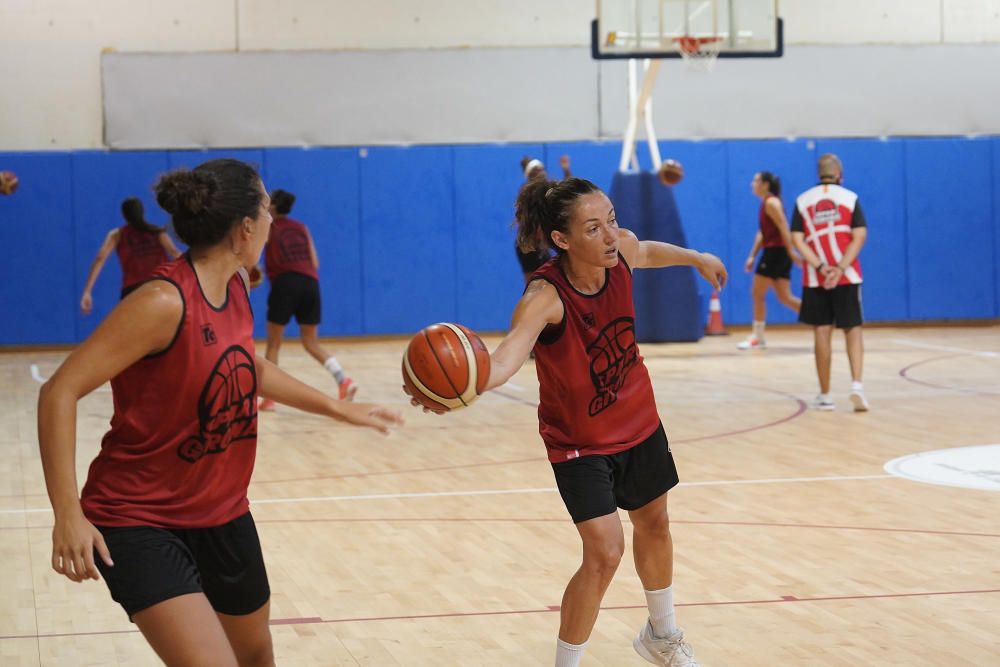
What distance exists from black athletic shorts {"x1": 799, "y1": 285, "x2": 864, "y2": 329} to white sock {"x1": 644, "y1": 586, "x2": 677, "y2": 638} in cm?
584

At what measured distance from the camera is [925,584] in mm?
5297

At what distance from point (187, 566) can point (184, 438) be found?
Answer: 0.91ft

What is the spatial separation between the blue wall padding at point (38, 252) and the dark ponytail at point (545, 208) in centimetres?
1345

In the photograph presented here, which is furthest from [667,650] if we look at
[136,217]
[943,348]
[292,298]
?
[943,348]

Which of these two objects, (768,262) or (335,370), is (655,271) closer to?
(768,262)

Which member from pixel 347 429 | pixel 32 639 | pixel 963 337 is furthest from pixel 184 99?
pixel 32 639

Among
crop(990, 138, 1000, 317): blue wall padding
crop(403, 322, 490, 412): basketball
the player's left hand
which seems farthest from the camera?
crop(990, 138, 1000, 317): blue wall padding

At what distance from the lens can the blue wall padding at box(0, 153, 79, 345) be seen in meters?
16.5

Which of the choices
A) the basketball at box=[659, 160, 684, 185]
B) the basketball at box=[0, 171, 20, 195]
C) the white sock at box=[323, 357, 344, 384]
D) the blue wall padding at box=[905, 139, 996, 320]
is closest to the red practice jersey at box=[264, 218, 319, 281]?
the white sock at box=[323, 357, 344, 384]

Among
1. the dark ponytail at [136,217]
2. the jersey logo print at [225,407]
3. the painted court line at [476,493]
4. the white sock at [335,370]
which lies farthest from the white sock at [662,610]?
the dark ponytail at [136,217]

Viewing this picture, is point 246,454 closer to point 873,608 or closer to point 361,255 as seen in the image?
point 873,608

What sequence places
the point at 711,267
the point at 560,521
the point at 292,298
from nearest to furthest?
the point at 711,267, the point at 560,521, the point at 292,298

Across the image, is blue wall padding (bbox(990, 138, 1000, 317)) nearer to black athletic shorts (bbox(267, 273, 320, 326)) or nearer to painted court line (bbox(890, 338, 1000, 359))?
painted court line (bbox(890, 338, 1000, 359))

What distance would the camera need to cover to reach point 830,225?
9.87 m
